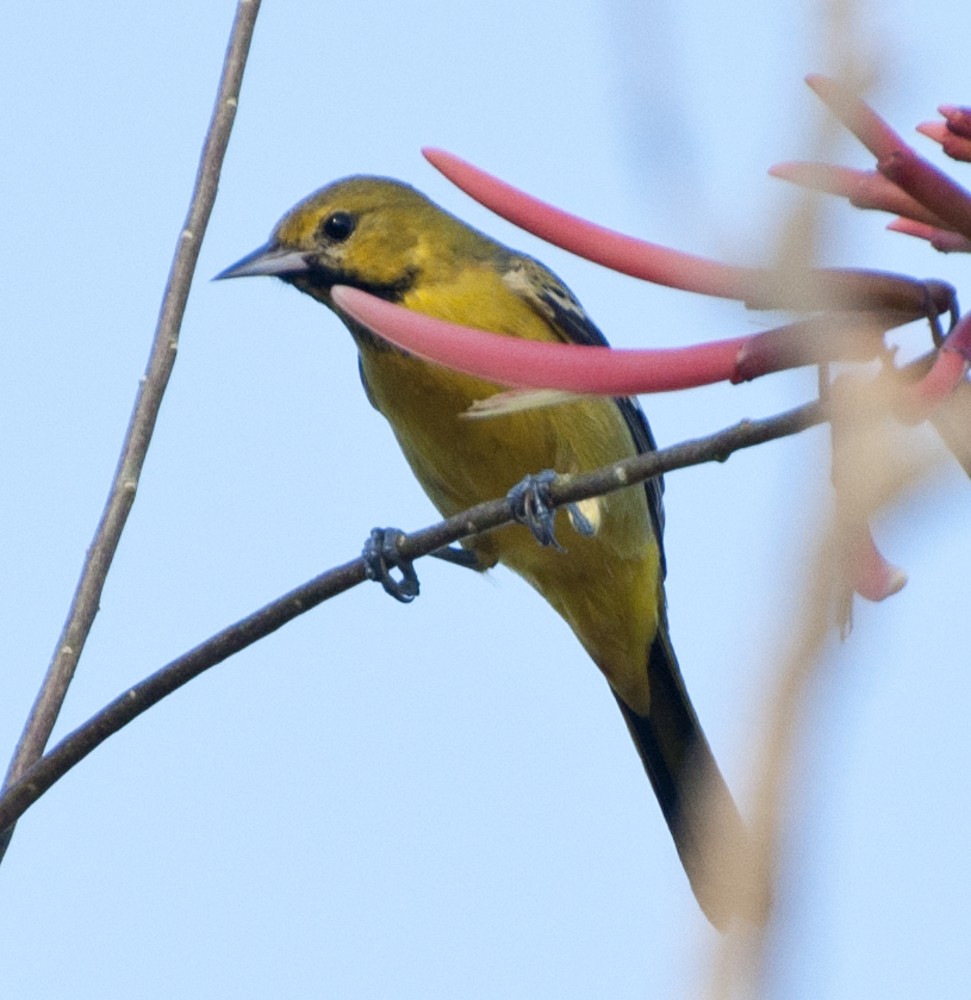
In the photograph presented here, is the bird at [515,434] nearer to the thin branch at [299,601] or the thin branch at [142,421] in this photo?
the thin branch at [142,421]

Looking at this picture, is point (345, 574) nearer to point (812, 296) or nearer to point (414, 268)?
point (812, 296)

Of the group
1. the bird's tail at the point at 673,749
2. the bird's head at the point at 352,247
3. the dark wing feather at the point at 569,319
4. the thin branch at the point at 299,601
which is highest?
the bird's head at the point at 352,247

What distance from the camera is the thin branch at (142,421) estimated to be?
105 inches

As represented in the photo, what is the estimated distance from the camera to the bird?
5.11m

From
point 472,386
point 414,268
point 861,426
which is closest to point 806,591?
point 861,426

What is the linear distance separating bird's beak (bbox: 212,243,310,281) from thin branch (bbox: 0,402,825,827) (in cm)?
275

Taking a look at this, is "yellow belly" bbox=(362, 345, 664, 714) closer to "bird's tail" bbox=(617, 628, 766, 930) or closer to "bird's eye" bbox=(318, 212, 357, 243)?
"bird's tail" bbox=(617, 628, 766, 930)

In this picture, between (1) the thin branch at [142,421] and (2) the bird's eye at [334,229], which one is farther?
(2) the bird's eye at [334,229]

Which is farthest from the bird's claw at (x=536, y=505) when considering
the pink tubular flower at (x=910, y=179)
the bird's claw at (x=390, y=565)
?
the pink tubular flower at (x=910, y=179)

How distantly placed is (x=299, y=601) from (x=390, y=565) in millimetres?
2151

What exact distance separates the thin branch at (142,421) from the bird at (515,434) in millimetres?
1858

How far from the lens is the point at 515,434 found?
16.5 feet

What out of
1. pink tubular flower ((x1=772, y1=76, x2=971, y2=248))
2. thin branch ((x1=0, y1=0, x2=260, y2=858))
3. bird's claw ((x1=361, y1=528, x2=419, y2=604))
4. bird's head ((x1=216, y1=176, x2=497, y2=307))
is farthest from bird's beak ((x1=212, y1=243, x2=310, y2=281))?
pink tubular flower ((x1=772, y1=76, x2=971, y2=248))

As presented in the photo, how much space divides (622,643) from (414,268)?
1.54 m
